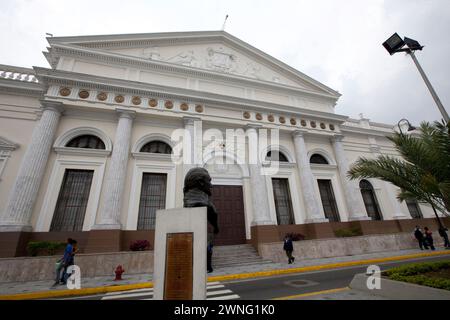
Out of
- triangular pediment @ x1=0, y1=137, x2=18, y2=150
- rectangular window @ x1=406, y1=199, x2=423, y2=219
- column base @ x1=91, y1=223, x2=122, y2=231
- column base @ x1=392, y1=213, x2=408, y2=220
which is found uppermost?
triangular pediment @ x1=0, y1=137, x2=18, y2=150

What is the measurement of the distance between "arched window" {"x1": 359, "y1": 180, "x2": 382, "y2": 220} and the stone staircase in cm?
1131

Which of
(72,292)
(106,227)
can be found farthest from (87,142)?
(72,292)

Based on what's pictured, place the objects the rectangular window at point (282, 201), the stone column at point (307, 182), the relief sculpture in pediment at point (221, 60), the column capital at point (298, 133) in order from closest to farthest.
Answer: the stone column at point (307, 182) → the rectangular window at point (282, 201) → the column capital at point (298, 133) → the relief sculpture in pediment at point (221, 60)

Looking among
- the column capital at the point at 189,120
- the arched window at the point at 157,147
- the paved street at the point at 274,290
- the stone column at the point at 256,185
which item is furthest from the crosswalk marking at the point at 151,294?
the column capital at the point at 189,120

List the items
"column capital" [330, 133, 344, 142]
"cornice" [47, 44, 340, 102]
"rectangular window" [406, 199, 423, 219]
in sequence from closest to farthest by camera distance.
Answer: "cornice" [47, 44, 340, 102], "column capital" [330, 133, 344, 142], "rectangular window" [406, 199, 423, 219]

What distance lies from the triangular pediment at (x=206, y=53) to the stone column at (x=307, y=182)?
217 inches

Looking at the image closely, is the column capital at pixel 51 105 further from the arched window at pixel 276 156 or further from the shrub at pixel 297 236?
the shrub at pixel 297 236

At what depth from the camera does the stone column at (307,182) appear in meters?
13.6

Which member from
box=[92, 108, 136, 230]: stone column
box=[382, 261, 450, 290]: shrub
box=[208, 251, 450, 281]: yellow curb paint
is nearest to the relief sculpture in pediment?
box=[92, 108, 136, 230]: stone column

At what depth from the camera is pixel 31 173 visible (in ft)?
32.3

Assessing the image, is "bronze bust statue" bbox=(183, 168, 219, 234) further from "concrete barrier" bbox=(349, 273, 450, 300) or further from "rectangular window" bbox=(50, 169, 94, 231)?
"rectangular window" bbox=(50, 169, 94, 231)

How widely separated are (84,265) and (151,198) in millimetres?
4404

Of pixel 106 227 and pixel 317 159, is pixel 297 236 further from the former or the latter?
pixel 106 227

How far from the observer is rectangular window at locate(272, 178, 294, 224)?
14173 millimetres
